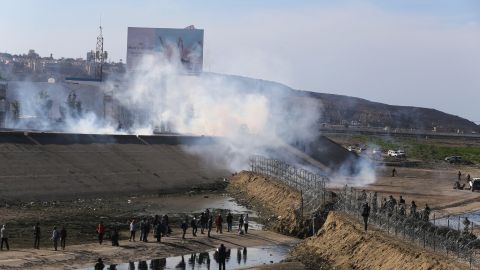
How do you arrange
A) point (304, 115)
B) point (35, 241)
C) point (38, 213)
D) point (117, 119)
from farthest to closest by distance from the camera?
point (117, 119) < point (304, 115) < point (38, 213) < point (35, 241)

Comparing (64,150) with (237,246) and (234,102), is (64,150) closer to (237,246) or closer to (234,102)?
(237,246)

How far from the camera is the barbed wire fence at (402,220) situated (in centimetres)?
2984

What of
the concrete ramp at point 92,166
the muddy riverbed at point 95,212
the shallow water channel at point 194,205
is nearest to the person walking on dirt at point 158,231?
the muddy riverbed at point 95,212

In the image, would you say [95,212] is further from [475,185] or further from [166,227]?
[475,185]

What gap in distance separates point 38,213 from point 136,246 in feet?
45.6

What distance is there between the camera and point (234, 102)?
3989 inches

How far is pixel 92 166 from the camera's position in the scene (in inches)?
2494

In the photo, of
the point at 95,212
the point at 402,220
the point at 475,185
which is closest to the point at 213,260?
the point at 402,220

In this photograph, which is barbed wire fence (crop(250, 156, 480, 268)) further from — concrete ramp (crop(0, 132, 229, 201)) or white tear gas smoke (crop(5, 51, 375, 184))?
white tear gas smoke (crop(5, 51, 375, 184))

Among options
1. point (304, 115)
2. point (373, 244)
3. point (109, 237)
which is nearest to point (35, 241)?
point (109, 237)

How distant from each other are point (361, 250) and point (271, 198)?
71.0 ft

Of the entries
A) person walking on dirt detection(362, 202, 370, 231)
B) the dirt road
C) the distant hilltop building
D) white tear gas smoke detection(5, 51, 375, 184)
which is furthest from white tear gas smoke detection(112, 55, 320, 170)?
person walking on dirt detection(362, 202, 370, 231)

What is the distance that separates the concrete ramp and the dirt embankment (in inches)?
185

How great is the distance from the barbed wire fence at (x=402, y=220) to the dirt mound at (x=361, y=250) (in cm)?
69
